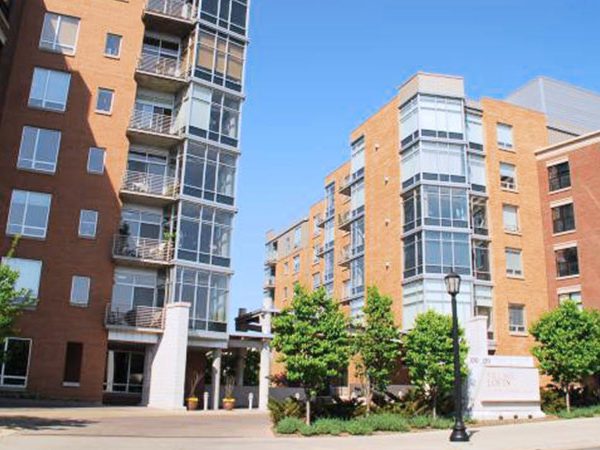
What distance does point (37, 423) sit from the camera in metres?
20.2

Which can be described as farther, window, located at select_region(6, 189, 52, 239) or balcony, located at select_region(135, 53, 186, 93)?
balcony, located at select_region(135, 53, 186, 93)

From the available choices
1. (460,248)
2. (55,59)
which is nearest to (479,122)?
(460,248)

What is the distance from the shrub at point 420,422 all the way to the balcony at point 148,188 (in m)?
18.3

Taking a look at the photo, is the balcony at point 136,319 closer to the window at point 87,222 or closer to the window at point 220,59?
the window at point 87,222

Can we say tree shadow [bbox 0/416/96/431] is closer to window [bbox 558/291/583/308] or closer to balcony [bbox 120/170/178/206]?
balcony [bbox 120/170/178/206]

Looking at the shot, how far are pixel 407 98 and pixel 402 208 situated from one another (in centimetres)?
769

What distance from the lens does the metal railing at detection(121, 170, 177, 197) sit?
116ft

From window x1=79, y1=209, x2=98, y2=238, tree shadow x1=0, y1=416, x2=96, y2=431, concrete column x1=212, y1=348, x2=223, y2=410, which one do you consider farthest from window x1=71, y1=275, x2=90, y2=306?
tree shadow x1=0, y1=416, x2=96, y2=431


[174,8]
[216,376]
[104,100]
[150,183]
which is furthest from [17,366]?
[174,8]

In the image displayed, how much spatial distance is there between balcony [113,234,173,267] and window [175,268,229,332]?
4.31 ft

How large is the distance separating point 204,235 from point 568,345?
19.8 m

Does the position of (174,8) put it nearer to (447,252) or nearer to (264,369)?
(264,369)

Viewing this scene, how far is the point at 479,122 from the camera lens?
44.1 metres

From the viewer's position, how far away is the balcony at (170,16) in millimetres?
37281
